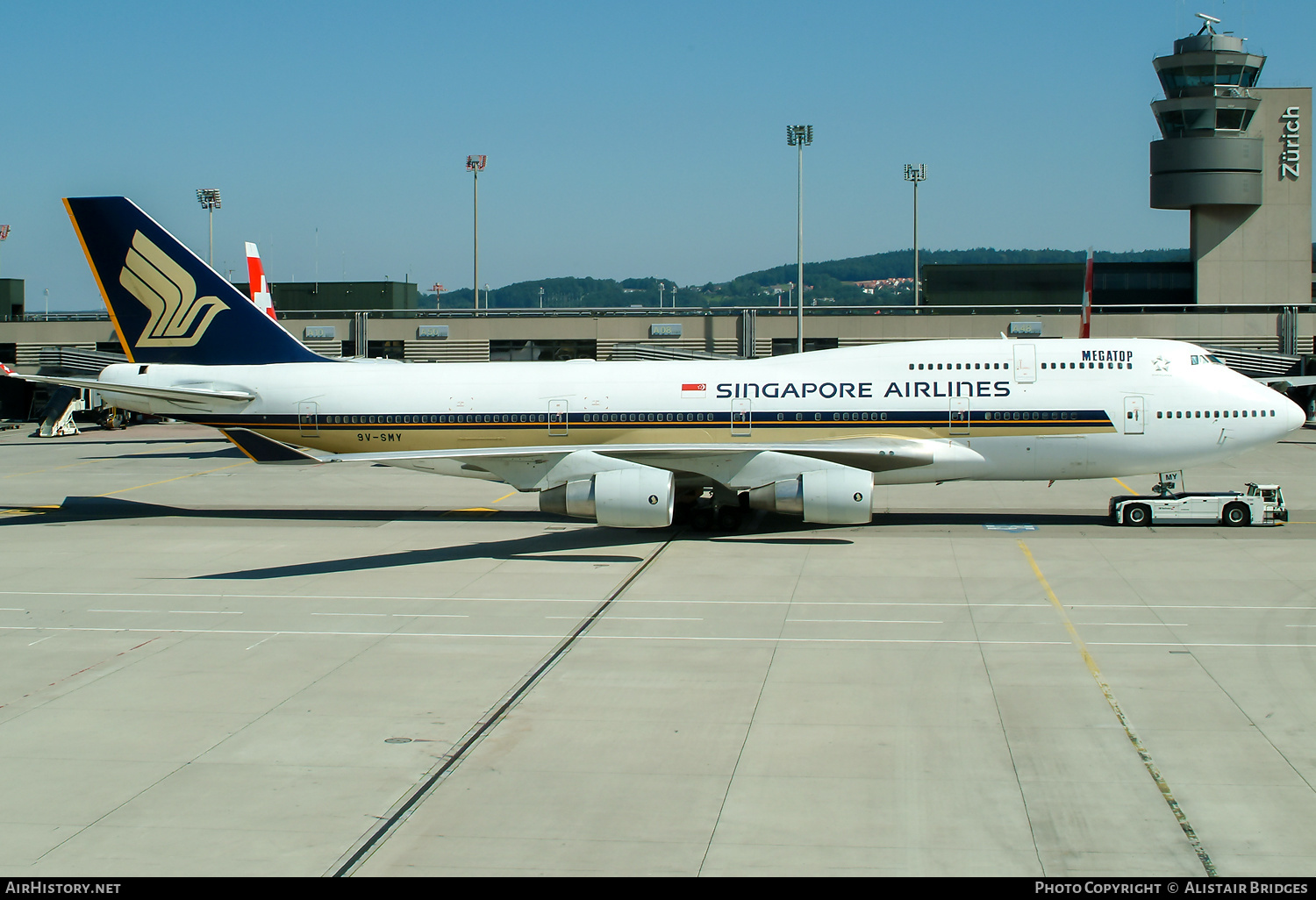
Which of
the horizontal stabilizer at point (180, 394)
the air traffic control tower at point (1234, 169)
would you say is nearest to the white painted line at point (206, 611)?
the horizontal stabilizer at point (180, 394)

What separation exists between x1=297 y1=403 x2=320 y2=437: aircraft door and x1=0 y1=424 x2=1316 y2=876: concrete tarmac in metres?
4.30

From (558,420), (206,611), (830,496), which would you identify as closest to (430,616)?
(206,611)

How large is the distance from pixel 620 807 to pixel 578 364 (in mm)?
22040

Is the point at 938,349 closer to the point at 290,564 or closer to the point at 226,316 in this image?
the point at 290,564

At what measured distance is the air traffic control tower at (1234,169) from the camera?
74312 mm

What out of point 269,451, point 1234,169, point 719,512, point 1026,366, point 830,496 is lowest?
point 719,512

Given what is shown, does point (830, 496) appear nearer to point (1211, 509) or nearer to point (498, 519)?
point (498, 519)

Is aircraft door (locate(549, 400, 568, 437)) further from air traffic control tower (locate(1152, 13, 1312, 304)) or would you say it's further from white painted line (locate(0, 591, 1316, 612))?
air traffic control tower (locate(1152, 13, 1312, 304))

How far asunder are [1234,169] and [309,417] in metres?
70.0

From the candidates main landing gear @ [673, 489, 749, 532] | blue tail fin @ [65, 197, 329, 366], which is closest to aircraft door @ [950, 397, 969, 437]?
main landing gear @ [673, 489, 749, 532]

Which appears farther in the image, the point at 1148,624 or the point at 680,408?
the point at 680,408

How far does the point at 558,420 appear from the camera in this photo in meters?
30.9

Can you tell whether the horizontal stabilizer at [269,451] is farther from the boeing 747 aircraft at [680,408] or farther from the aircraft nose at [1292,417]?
the aircraft nose at [1292,417]

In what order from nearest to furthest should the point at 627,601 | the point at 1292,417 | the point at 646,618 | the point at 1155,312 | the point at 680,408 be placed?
the point at 646,618, the point at 627,601, the point at 1292,417, the point at 680,408, the point at 1155,312
